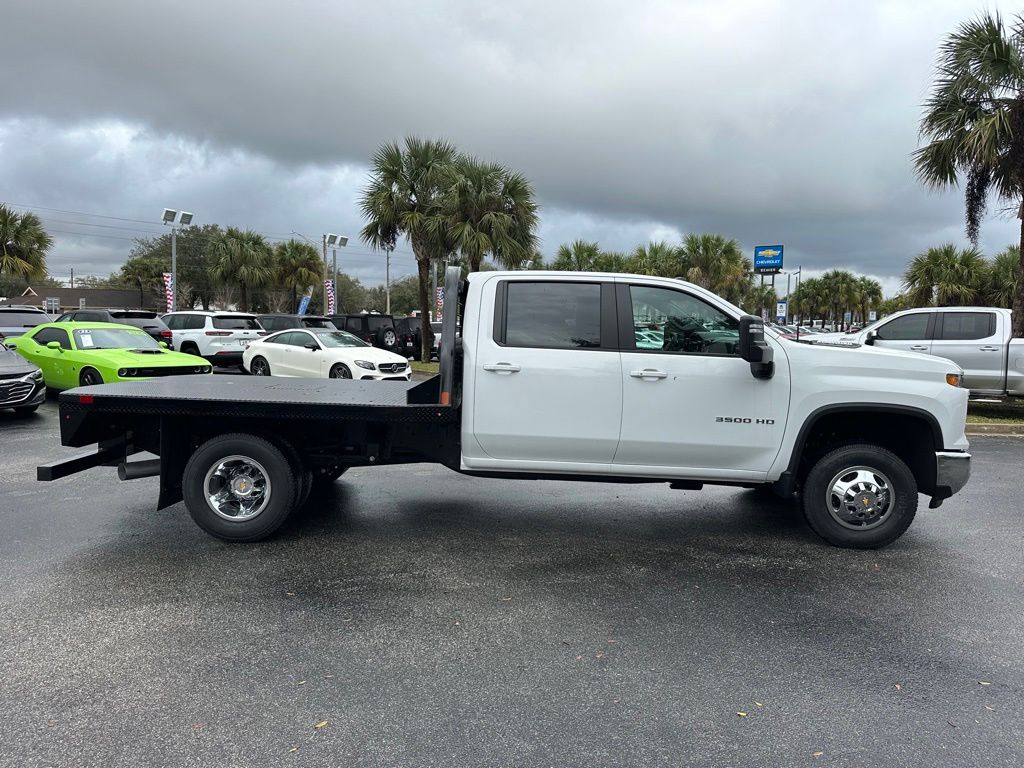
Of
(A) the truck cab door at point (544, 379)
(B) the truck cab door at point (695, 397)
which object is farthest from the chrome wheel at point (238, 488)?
(B) the truck cab door at point (695, 397)

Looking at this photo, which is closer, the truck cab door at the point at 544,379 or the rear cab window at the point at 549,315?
the truck cab door at the point at 544,379

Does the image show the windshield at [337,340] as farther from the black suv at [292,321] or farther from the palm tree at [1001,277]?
the palm tree at [1001,277]

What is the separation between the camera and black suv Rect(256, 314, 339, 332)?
22.6m

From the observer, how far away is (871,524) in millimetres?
5293

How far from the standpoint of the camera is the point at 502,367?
16.9 ft

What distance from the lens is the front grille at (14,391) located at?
34.1 ft

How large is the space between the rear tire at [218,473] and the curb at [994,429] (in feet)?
34.1

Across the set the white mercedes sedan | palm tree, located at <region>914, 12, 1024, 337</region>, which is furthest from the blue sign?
the white mercedes sedan

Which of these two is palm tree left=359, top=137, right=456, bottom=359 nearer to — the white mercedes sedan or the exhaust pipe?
the white mercedes sedan

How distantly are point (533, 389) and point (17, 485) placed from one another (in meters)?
5.40

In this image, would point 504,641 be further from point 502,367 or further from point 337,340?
point 337,340

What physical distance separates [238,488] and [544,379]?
7.87 ft

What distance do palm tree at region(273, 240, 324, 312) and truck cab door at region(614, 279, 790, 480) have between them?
146 feet

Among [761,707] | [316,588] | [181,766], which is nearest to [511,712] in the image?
[761,707]
